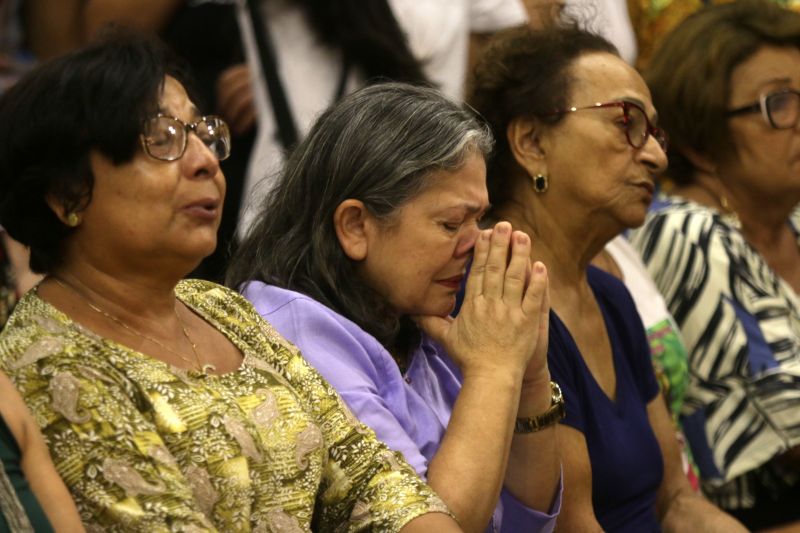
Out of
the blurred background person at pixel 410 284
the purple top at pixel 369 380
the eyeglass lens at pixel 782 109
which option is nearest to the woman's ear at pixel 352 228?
the blurred background person at pixel 410 284

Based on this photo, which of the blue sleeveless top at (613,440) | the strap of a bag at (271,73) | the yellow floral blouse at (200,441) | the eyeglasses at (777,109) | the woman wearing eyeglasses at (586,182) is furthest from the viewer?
the eyeglasses at (777,109)

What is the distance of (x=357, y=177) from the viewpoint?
2.96 meters

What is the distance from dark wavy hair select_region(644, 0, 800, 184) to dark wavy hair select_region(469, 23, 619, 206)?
89cm

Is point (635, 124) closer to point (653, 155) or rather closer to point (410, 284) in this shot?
point (653, 155)

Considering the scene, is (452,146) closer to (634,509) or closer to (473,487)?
(473,487)

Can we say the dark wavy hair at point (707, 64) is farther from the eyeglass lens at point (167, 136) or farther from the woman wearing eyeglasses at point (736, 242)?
the eyeglass lens at point (167, 136)

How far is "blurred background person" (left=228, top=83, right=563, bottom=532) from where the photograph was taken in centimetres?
284

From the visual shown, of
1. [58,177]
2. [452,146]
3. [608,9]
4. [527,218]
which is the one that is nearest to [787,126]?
[608,9]

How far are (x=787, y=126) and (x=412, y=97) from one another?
6.59 ft

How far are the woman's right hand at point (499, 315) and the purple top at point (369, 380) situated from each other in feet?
0.48

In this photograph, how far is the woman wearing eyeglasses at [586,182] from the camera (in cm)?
367

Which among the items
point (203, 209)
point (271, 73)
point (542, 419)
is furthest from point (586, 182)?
point (203, 209)

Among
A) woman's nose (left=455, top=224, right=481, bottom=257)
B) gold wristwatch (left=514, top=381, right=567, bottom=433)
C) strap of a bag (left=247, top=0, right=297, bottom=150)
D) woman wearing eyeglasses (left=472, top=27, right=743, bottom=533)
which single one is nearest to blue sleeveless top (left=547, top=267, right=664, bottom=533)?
woman wearing eyeglasses (left=472, top=27, right=743, bottom=533)

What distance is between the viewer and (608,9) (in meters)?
5.23
